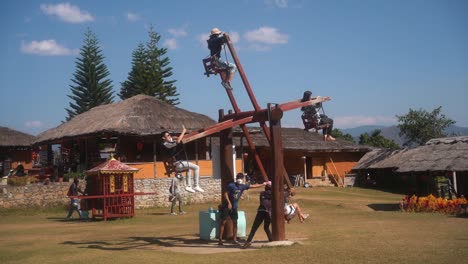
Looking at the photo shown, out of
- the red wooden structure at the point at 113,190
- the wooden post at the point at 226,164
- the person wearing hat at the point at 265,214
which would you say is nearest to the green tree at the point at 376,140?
the red wooden structure at the point at 113,190

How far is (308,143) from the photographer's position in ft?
111

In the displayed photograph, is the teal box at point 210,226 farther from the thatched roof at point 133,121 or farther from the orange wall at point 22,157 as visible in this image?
the orange wall at point 22,157

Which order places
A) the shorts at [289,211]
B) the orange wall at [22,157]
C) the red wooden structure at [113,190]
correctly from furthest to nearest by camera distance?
the orange wall at [22,157] → the red wooden structure at [113,190] → the shorts at [289,211]

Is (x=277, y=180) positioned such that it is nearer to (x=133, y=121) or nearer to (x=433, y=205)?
(x=433, y=205)

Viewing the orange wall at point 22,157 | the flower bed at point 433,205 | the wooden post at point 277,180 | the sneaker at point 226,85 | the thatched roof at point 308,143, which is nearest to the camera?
the wooden post at point 277,180

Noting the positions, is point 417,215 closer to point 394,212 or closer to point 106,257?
point 394,212

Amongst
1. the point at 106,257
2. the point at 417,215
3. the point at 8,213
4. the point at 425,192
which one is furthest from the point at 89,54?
the point at 106,257

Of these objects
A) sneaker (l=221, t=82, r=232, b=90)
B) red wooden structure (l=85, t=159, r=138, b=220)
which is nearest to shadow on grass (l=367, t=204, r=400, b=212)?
red wooden structure (l=85, t=159, r=138, b=220)

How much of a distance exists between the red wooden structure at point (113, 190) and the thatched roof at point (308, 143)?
1442cm

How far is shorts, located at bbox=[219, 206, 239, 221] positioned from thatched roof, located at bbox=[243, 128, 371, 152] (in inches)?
804

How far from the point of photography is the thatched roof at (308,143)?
3256 centimetres

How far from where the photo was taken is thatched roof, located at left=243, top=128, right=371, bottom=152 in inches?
1282

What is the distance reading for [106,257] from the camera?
978cm

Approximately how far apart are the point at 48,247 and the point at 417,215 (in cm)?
1182
